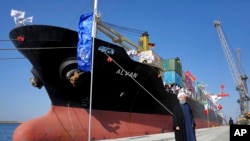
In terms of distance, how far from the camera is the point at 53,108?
49.2 feet

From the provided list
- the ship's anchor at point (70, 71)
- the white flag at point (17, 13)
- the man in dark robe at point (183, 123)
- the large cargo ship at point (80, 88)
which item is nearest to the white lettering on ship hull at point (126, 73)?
the large cargo ship at point (80, 88)

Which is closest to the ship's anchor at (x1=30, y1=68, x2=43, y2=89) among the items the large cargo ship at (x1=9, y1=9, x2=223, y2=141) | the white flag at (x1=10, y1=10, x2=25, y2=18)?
the large cargo ship at (x1=9, y1=9, x2=223, y2=141)

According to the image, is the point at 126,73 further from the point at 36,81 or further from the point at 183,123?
the point at 183,123

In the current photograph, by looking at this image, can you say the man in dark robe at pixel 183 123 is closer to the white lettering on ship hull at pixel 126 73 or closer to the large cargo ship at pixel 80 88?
the large cargo ship at pixel 80 88

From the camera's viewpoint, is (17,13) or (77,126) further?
(77,126)

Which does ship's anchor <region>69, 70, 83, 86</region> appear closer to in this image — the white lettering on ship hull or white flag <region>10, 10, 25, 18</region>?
the white lettering on ship hull

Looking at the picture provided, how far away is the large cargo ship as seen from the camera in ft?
47.3

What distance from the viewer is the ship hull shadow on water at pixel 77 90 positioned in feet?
47.3

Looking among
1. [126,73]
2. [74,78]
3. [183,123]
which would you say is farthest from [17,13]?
[183,123]

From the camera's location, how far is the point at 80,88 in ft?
50.4

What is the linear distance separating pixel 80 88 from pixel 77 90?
182mm

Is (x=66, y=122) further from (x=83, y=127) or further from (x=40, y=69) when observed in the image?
(x=40, y=69)

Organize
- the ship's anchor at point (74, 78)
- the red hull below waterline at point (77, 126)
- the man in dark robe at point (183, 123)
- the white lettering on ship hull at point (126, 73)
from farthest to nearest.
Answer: the white lettering on ship hull at point (126, 73) → the ship's anchor at point (74, 78) → the red hull below waterline at point (77, 126) → the man in dark robe at point (183, 123)

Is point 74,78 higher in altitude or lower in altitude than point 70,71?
lower
